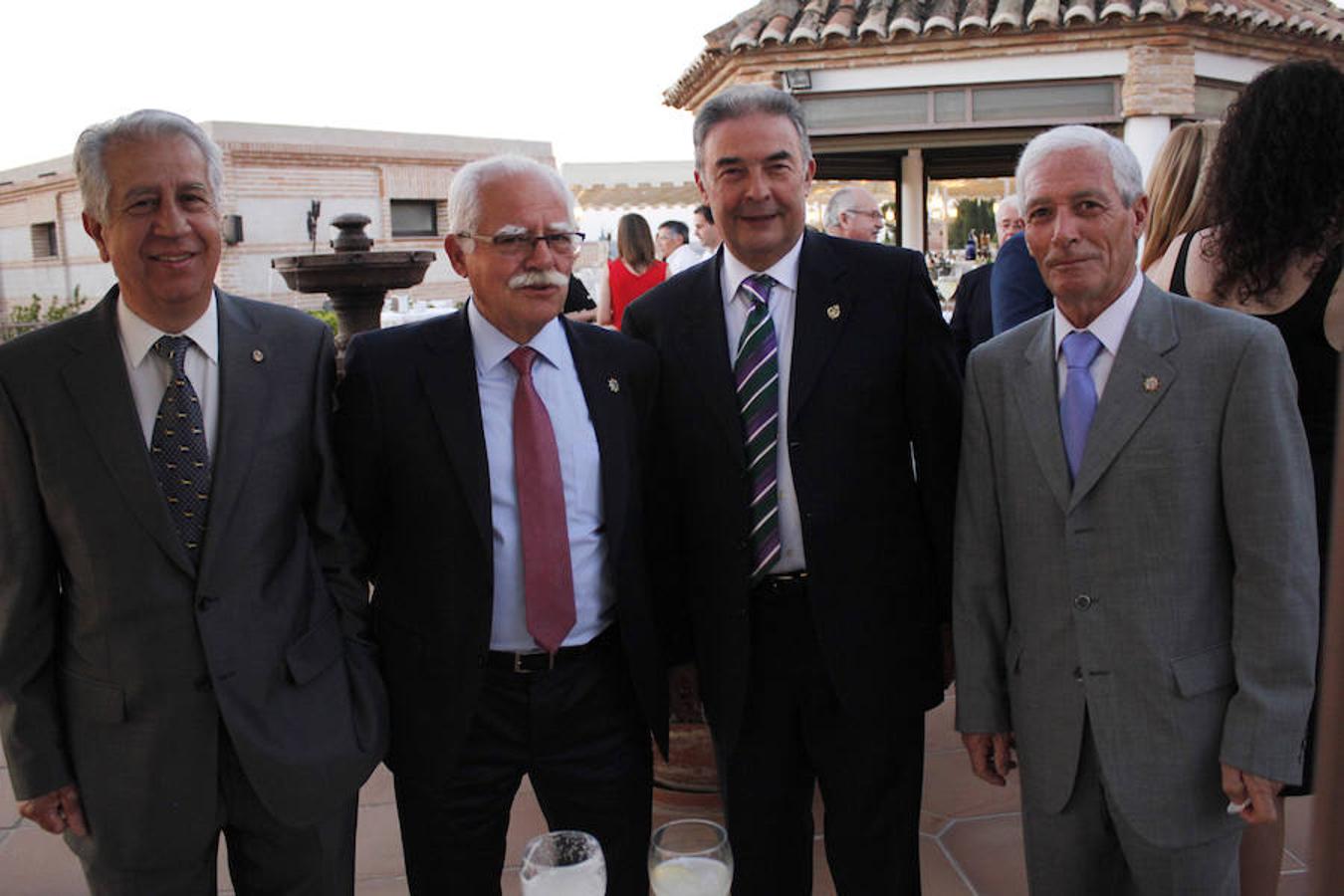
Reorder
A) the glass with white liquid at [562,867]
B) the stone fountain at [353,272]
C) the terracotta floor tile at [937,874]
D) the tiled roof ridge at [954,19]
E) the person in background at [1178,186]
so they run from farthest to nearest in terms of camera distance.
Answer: the tiled roof ridge at [954,19] → the stone fountain at [353,272] → the terracotta floor tile at [937,874] → the person in background at [1178,186] → the glass with white liquid at [562,867]

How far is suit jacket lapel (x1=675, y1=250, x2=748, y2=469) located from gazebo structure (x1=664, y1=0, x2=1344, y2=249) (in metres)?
7.43

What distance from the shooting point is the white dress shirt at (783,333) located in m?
2.14

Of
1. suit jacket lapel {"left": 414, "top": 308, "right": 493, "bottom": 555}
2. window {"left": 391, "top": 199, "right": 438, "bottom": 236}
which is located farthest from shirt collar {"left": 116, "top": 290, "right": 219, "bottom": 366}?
window {"left": 391, "top": 199, "right": 438, "bottom": 236}

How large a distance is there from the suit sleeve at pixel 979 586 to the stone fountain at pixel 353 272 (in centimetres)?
304

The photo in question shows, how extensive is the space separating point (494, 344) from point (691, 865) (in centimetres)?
112

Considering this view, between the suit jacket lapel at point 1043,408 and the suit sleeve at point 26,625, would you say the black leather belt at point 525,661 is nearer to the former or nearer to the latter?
the suit sleeve at point 26,625

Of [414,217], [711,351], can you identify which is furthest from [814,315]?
[414,217]

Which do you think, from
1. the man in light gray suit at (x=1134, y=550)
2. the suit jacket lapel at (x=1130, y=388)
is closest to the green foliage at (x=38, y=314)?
the man in light gray suit at (x=1134, y=550)

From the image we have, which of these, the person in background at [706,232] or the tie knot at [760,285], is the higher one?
the person in background at [706,232]

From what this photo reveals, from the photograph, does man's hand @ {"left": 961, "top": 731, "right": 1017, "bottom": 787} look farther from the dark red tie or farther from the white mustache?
the white mustache

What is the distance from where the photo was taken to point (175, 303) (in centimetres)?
188

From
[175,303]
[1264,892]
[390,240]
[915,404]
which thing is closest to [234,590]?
[175,303]

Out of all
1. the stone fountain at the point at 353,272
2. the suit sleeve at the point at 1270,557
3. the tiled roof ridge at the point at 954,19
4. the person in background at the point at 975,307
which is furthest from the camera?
the tiled roof ridge at the point at 954,19

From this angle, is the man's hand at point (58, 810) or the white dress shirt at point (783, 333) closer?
the man's hand at point (58, 810)
